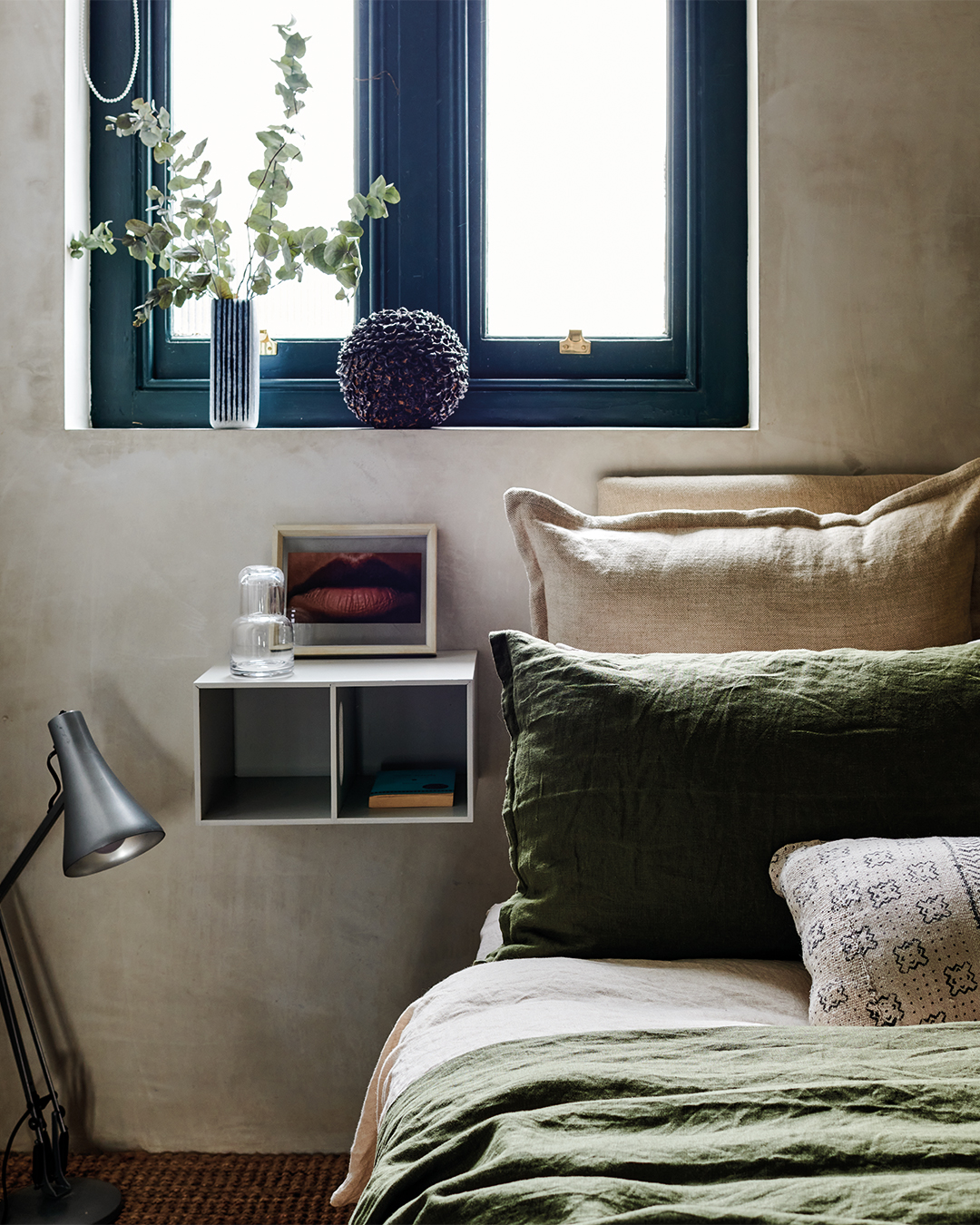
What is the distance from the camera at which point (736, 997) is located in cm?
100

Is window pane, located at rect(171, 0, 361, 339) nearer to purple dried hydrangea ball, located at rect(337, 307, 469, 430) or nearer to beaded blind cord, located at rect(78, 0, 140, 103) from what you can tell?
beaded blind cord, located at rect(78, 0, 140, 103)

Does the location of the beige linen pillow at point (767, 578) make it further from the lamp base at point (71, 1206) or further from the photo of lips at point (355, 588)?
the lamp base at point (71, 1206)

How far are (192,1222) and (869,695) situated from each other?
1.36 metres

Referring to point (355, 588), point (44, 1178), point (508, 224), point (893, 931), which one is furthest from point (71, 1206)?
point (508, 224)

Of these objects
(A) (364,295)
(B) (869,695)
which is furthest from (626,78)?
(B) (869,695)

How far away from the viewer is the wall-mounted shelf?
56.3 inches

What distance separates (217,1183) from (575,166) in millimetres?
2007

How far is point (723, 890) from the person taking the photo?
1.06 meters

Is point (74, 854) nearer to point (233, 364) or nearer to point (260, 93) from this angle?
point (233, 364)

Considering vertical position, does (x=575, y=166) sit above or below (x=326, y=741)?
above

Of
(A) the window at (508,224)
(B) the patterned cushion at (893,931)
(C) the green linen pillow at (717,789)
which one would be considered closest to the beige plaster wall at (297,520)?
(A) the window at (508,224)

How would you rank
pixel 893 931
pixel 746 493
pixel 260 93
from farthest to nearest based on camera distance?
pixel 260 93
pixel 746 493
pixel 893 931

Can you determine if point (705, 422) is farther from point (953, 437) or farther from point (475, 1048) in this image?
point (475, 1048)

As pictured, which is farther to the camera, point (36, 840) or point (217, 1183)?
point (217, 1183)
